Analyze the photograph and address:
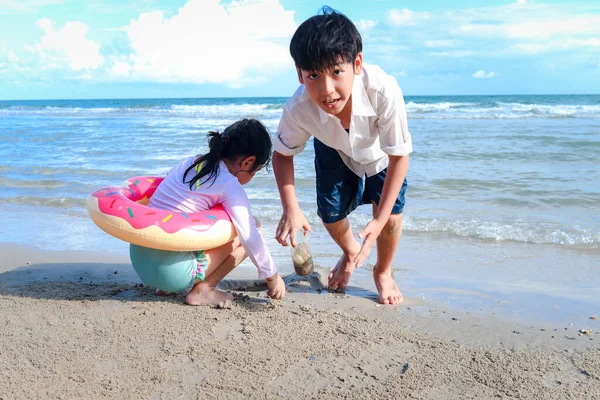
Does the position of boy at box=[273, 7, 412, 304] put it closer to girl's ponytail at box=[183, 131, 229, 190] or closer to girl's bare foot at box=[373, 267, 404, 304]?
girl's bare foot at box=[373, 267, 404, 304]

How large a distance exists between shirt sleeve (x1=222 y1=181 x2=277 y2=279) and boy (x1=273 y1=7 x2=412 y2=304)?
0.57 ft

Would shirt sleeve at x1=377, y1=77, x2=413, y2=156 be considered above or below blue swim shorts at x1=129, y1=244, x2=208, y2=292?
above

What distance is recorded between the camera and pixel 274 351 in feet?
7.95

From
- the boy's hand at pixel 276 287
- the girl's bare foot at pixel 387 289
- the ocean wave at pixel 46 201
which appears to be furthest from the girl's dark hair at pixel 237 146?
the ocean wave at pixel 46 201

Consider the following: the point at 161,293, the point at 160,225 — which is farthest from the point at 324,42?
the point at 161,293

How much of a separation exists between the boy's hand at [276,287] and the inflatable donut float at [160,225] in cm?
32

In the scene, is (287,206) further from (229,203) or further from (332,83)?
(332,83)

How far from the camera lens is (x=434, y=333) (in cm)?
268

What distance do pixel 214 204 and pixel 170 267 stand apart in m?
0.39

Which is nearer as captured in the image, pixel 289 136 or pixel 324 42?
pixel 324 42

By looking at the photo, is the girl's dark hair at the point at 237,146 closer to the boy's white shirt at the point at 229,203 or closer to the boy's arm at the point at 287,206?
the boy's white shirt at the point at 229,203

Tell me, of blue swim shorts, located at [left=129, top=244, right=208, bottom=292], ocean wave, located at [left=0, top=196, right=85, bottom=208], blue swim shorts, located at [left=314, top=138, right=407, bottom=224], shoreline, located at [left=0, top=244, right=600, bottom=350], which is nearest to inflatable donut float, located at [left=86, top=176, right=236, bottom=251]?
blue swim shorts, located at [left=129, top=244, right=208, bottom=292]

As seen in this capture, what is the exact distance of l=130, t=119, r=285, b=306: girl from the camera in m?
2.93

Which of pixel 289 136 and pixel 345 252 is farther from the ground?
pixel 289 136
